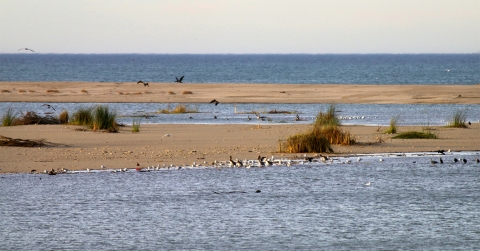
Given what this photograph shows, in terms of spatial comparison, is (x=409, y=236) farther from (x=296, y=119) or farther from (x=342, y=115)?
(x=342, y=115)

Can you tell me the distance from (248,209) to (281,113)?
22.6 m

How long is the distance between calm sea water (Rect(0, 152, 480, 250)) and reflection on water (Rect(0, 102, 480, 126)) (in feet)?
42.0

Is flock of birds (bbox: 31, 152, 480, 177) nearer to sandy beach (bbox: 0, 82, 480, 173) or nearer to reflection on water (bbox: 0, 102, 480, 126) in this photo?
sandy beach (bbox: 0, 82, 480, 173)

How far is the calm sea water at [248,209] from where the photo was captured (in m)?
11.0

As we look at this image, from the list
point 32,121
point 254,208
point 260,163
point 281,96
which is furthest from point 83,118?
point 281,96

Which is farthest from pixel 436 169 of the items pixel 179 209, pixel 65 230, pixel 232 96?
pixel 232 96

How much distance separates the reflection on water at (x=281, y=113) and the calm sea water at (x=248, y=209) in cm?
1279

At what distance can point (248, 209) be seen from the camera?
1311 cm

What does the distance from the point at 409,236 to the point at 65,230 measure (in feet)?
18.7

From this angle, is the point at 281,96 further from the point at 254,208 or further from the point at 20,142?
the point at 254,208

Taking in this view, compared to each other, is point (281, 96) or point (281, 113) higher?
point (281, 96)

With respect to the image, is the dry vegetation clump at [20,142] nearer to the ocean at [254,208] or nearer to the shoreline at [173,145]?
the shoreline at [173,145]

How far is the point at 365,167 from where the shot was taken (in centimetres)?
1786

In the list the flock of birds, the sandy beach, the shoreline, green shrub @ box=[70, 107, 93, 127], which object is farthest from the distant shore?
the flock of birds
